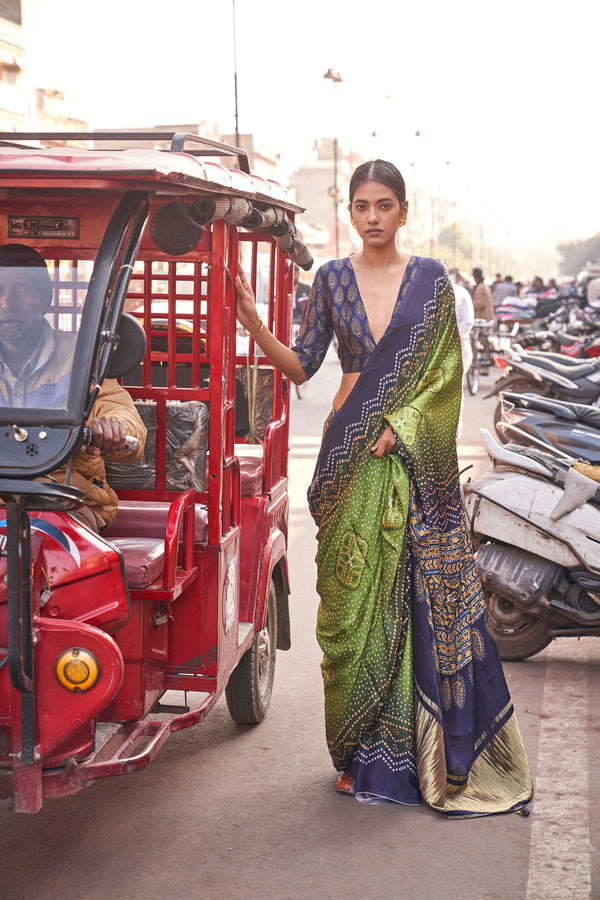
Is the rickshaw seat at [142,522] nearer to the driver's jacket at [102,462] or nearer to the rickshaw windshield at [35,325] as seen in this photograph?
the driver's jacket at [102,462]

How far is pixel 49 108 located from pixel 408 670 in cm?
5925

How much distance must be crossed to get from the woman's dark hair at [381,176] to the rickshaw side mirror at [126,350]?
3.80 ft

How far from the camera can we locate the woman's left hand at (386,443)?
363cm

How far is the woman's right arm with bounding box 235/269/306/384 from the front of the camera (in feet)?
11.8

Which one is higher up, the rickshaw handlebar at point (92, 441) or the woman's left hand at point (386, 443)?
the rickshaw handlebar at point (92, 441)

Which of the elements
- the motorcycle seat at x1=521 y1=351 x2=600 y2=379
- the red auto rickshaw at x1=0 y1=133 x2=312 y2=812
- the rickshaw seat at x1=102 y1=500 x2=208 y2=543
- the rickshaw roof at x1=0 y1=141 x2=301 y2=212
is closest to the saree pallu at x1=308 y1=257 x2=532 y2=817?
the red auto rickshaw at x1=0 y1=133 x2=312 y2=812

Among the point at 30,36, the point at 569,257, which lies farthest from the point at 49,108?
the point at 569,257

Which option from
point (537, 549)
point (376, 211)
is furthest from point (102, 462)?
point (537, 549)

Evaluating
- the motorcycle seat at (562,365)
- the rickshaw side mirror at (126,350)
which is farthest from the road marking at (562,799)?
the motorcycle seat at (562,365)

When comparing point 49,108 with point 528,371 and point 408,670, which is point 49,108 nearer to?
point 528,371

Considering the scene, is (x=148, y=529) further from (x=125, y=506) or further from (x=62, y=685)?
(x=62, y=685)

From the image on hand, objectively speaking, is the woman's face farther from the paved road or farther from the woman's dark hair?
the paved road

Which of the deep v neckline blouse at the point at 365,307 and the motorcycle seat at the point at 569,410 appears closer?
the deep v neckline blouse at the point at 365,307

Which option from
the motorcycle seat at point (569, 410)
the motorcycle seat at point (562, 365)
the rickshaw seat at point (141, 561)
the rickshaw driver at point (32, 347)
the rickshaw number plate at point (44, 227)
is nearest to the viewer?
the rickshaw driver at point (32, 347)
